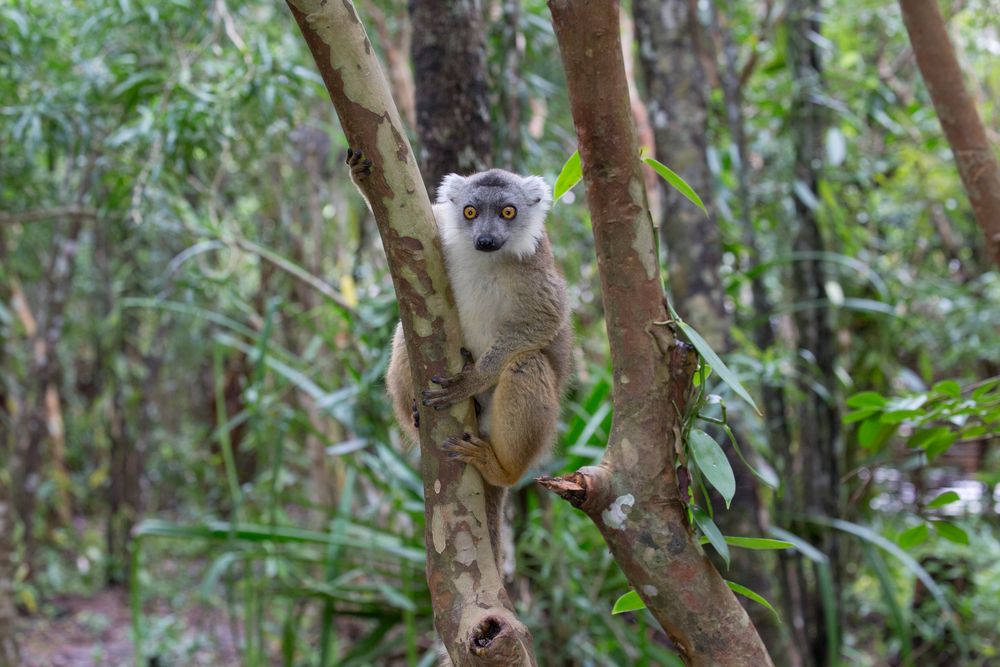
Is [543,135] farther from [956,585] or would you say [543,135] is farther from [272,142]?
[956,585]

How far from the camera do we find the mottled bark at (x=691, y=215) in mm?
4695

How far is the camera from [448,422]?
2281 millimetres

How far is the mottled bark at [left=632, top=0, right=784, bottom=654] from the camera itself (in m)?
4.70

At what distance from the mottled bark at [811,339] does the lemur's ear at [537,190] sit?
2.64 metres

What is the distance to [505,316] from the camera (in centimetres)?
320

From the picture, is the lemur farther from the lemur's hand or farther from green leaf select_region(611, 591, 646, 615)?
green leaf select_region(611, 591, 646, 615)

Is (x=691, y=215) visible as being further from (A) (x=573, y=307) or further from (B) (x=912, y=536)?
(B) (x=912, y=536)

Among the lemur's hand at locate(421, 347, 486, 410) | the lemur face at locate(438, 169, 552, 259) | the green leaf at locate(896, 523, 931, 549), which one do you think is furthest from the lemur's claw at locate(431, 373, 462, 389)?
the green leaf at locate(896, 523, 931, 549)

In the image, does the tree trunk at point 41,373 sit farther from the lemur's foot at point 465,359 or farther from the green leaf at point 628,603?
the green leaf at point 628,603

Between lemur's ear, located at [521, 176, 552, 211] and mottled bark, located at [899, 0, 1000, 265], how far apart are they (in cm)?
139

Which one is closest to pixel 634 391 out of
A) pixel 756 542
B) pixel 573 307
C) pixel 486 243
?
pixel 756 542

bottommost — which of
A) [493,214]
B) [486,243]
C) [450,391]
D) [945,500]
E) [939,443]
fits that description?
[945,500]

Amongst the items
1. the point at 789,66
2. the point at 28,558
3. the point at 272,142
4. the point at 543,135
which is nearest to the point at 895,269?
the point at 789,66

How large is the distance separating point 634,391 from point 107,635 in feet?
24.4
